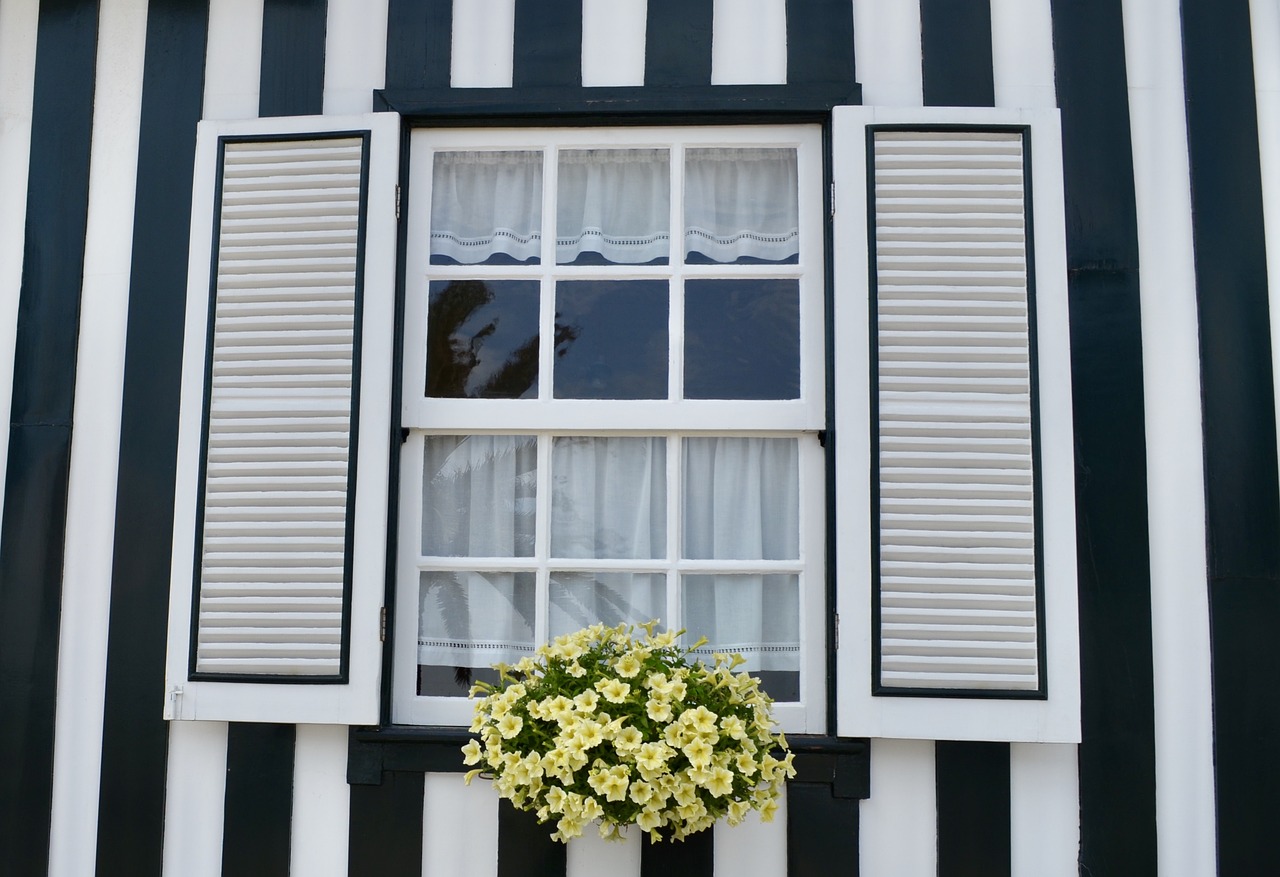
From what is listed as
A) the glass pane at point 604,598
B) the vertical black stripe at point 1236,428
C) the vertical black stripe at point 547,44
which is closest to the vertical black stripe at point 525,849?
the glass pane at point 604,598

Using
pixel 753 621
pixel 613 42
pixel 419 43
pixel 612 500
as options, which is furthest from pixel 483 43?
pixel 753 621

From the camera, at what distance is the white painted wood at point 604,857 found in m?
2.34

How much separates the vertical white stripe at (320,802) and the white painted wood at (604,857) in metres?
0.53

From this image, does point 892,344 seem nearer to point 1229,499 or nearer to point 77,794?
point 1229,499

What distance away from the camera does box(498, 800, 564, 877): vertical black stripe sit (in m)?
2.35

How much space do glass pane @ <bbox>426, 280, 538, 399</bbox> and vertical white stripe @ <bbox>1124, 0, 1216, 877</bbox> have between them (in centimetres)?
144

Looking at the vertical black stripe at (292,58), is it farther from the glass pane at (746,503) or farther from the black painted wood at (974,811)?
the black painted wood at (974,811)

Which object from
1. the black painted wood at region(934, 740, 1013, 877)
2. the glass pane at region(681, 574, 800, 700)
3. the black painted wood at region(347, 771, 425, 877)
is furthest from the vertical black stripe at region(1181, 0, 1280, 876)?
the black painted wood at region(347, 771, 425, 877)

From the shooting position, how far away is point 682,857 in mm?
2328

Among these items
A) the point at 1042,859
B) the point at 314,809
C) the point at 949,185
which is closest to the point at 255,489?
the point at 314,809

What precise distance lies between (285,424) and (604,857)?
1226 millimetres

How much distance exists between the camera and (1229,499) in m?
2.33

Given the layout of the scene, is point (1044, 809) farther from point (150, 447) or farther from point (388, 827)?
point (150, 447)

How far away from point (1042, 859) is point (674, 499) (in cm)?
113
